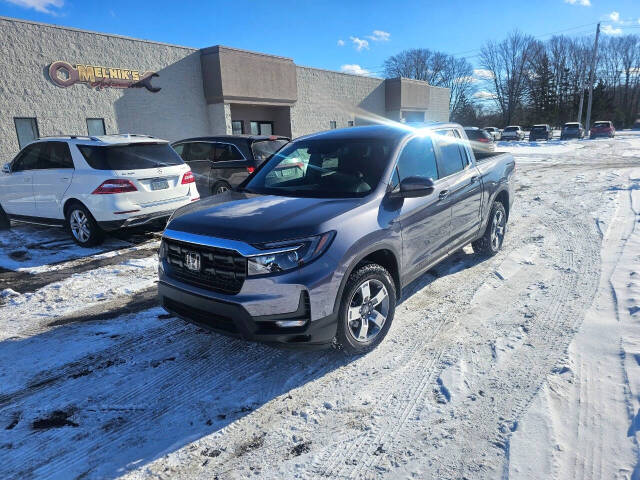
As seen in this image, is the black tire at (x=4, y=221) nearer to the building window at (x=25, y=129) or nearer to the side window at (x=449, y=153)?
Result: the building window at (x=25, y=129)

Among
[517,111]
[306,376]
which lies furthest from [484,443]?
[517,111]

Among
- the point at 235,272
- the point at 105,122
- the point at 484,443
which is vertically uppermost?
the point at 105,122

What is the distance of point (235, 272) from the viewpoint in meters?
2.97

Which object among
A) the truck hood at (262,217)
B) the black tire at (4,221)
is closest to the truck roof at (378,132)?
the truck hood at (262,217)

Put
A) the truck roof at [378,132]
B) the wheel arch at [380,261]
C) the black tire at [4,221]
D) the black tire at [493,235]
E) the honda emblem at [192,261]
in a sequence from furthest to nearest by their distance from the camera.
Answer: the black tire at [4,221], the black tire at [493,235], the truck roof at [378,132], the honda emblem at [192,261], the wheel arch at [380,261]

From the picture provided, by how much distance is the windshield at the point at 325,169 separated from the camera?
375 centimetres

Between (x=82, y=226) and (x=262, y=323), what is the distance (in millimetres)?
5465

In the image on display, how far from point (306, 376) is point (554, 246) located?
4.71 m

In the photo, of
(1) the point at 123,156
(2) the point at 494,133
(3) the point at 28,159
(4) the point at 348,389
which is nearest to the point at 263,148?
(1) the point at 123,156

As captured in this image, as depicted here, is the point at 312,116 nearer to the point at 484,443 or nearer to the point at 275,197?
the point at 275,197

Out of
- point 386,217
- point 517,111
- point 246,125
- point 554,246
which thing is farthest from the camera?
point 517,111

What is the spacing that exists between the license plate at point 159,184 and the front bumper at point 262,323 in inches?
172

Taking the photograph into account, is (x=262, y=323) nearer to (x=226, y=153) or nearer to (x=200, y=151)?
(x=226, y=153)

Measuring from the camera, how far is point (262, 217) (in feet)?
10.4
